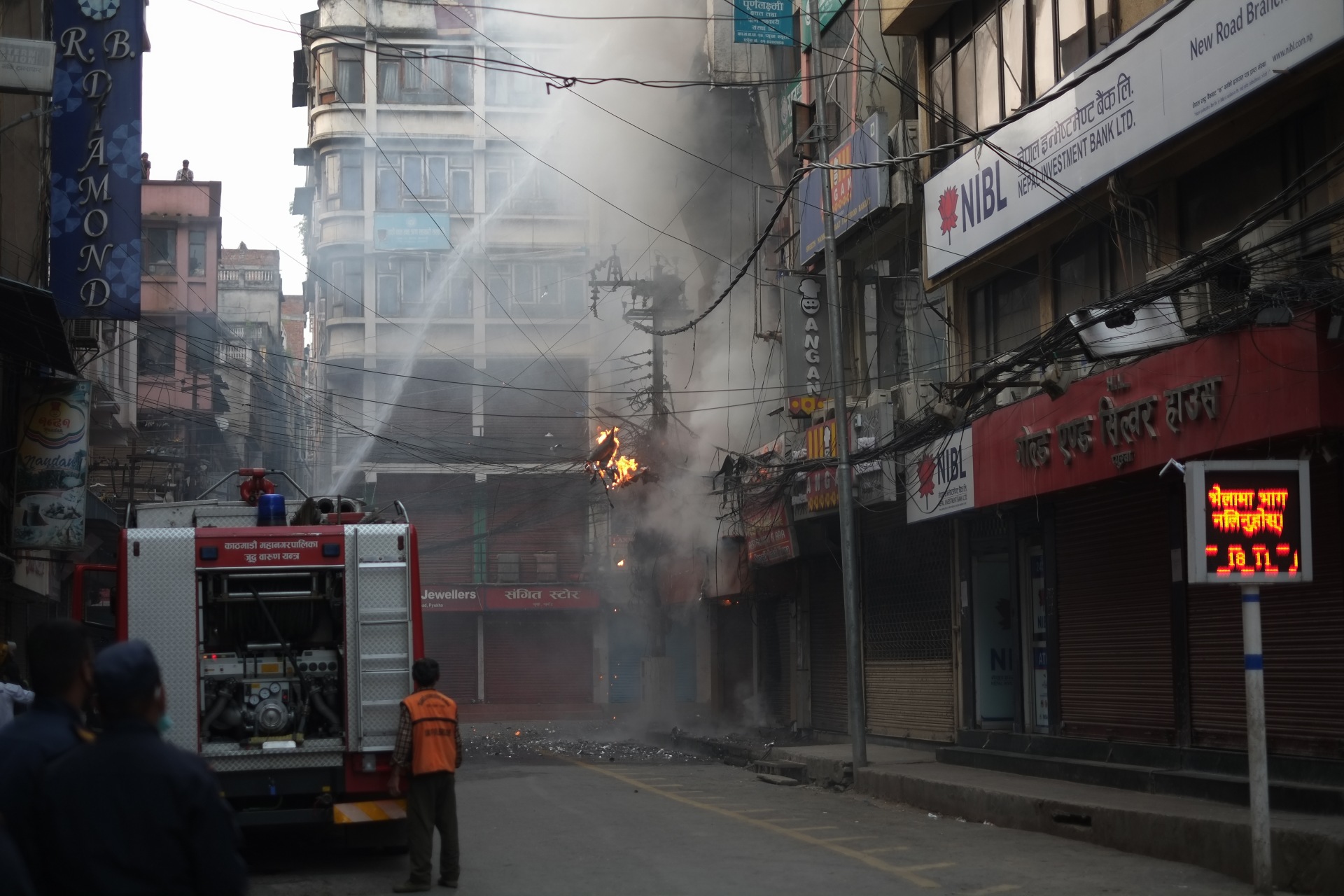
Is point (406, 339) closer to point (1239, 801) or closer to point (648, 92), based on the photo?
point (648, 92)

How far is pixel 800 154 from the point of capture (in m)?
22.0

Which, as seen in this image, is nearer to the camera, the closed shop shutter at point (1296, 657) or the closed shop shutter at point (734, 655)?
the closed shop shutter at point (1296, 657)

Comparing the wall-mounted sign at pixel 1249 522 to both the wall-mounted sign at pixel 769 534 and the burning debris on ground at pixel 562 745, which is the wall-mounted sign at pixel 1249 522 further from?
the burning debris on ground at pixel 562 745

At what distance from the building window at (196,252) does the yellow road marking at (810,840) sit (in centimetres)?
3448

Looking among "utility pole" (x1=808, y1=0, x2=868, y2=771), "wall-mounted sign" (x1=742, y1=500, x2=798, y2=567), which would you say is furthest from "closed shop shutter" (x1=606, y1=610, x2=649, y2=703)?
"utility pole" (x1=808, y1=0, x2=868, y2=771)

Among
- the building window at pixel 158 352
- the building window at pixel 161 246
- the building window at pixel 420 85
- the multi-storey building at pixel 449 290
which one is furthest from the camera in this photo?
the building window at pixel 420 85

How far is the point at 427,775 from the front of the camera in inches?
393

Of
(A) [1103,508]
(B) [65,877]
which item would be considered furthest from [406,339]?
(B) [65,877]

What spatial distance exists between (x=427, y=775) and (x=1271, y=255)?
8211mm

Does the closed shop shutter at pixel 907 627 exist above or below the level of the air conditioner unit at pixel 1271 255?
below

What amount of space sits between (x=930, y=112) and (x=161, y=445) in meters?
21.5

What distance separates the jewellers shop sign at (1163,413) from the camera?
428 inches

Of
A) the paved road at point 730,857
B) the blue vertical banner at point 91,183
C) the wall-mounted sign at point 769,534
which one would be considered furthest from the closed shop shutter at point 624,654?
the blue vertical banner at point 91,183

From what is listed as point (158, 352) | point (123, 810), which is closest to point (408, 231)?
point (158, 352)
